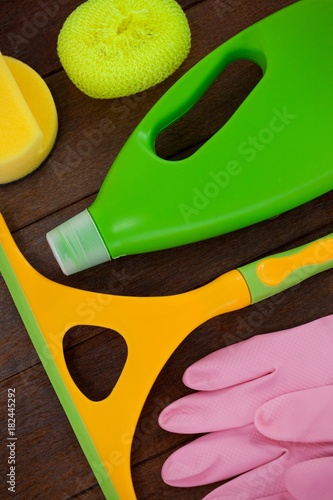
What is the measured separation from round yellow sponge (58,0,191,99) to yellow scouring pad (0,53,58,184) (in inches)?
1.9

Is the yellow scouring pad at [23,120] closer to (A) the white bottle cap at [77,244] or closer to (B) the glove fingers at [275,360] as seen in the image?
(A) the white bottle cap at [77,244]

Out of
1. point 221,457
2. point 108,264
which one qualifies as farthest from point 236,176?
point 221,457

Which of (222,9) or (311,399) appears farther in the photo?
(222,9)

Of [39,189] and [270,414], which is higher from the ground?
[39,189]

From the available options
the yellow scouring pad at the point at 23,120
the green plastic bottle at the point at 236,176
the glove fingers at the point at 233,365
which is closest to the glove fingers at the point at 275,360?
the glove fingers at the point at 233,365

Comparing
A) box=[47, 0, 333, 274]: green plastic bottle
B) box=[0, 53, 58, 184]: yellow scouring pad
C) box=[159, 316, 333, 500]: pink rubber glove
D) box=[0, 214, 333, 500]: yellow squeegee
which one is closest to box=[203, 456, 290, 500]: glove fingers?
box=[159, 316, 333, 500]: pink rubber glove

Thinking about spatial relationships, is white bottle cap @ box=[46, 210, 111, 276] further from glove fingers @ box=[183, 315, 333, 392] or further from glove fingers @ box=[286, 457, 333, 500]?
glove fingers @ box=[286, 457, 333, 500]

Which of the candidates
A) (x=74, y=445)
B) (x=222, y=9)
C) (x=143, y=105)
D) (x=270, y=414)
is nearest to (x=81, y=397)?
(x=74, y=445)

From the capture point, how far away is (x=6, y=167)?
763mm

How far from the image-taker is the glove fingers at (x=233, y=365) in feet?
2.48

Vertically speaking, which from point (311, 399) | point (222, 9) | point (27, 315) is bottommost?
point (311, 399)

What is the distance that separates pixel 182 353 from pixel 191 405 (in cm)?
6

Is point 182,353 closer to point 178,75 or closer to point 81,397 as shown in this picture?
point 81,397

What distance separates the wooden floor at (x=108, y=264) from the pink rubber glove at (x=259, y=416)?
0.03 meters
